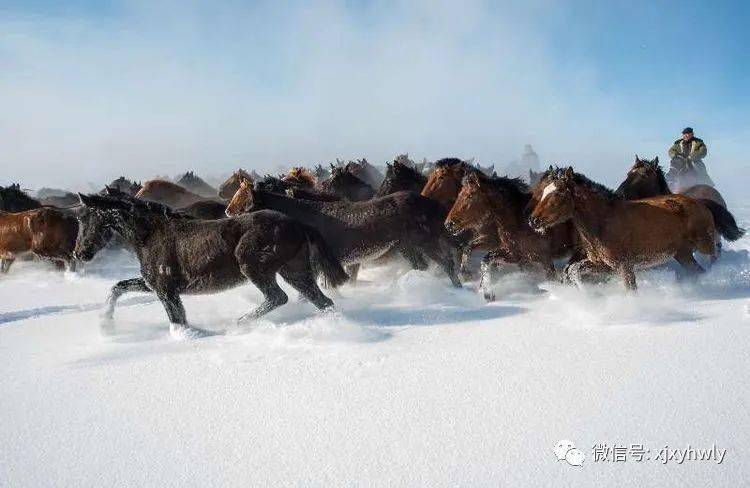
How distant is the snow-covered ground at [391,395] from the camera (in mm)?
2504

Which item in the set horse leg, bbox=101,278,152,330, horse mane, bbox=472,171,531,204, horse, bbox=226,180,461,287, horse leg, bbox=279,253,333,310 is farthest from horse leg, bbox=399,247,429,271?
horse leg, bbox=101,278,152,330

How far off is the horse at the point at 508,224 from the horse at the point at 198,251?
2.23 metres

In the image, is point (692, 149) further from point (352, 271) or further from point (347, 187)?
point (352, 271)

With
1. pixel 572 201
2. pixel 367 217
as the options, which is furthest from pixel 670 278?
pixel 367 217

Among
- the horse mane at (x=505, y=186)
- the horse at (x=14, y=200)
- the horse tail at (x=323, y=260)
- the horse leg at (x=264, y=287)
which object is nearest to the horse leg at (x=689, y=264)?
the horse mane at (x=505, y=186)

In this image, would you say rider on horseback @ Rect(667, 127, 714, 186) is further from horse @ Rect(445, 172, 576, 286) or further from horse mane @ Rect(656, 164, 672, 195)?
horse @ Rect(445, 172, 576, 286)

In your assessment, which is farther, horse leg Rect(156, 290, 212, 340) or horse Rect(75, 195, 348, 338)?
horse Rect(75, 195, 348, 338)

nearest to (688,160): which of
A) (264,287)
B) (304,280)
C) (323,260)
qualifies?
(323,260)

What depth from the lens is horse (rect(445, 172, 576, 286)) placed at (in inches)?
256

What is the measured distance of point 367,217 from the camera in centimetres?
705

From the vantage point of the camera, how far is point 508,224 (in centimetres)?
661

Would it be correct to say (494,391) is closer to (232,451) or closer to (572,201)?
(232,451)

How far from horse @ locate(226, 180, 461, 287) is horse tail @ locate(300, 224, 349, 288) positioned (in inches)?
47.5

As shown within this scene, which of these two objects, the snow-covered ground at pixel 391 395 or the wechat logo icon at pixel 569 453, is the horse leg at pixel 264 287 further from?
the wechat logo icon at pixel 569 453
